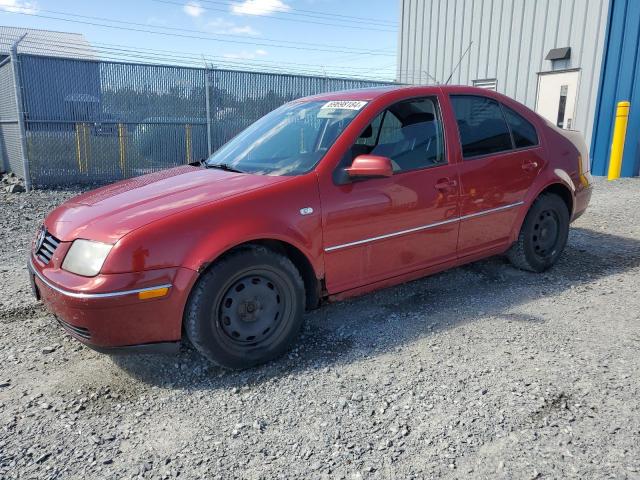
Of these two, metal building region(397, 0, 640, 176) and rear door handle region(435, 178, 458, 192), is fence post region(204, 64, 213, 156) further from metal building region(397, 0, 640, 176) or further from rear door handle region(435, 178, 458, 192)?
rear door handle region(435, 178, 458, 192)

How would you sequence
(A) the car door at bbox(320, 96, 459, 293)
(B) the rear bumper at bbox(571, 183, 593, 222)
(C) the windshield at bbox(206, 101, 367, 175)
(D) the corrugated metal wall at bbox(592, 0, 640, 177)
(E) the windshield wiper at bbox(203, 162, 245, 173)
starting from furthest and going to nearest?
(D) the corrugated metal wall at bbox(592, 0, 640, 177)
(B) the rear bumper at bbox(571, 183, 593, 222)
(E) the windshield wiper at bbox(203, 162, 245, 173)
(C) the windshield at bbox(206, 101, 367, 175)
(A) the car door at bbox(320, 96, 459, 293)

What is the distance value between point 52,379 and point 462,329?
2.65 meters

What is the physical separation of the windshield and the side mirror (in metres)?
0.24

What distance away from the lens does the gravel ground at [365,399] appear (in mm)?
2271

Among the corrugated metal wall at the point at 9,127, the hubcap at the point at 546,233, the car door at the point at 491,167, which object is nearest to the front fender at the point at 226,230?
the car door at the point at 491,167

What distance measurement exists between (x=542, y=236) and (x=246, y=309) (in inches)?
117

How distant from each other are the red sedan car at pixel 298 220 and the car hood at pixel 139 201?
13 millimetres

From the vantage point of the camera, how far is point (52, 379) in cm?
Answer: 298

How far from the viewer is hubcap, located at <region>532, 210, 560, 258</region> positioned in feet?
15.0

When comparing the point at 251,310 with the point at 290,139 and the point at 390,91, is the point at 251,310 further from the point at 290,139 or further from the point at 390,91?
the point at 390,91

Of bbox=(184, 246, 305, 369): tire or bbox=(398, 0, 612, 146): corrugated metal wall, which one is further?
bbox=(398, 0, 612, 146): corrugated metal wall

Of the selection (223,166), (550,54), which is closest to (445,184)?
(223,166)

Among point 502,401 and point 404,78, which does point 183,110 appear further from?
point 502,401

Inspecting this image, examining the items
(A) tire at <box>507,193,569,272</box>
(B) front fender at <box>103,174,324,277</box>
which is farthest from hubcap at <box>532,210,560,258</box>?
(B) front fender at <box>103,174,324,277</box>
